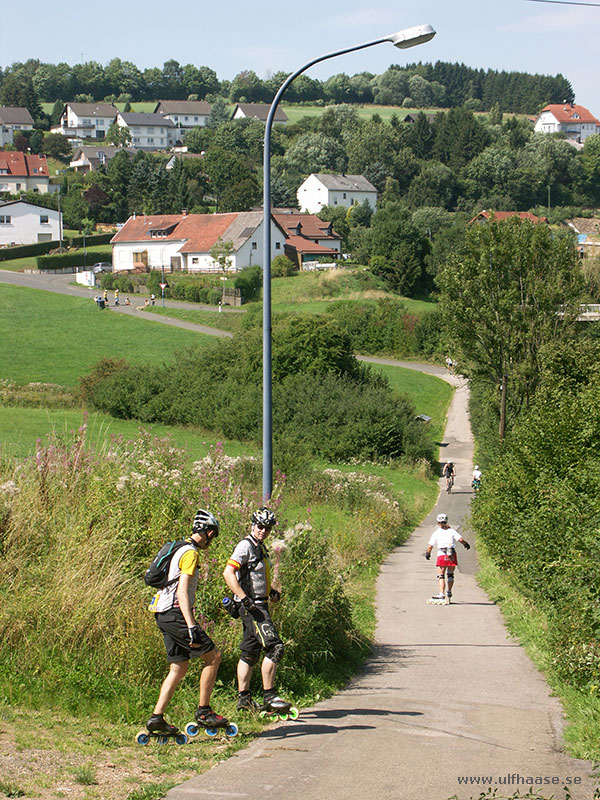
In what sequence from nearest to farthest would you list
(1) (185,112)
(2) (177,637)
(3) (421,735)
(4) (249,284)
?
(2) (177,637)
(3) (421,735)
(4) (249,284)
(1) (185,112)

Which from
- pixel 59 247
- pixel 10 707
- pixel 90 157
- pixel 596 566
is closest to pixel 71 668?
pixel 10 707

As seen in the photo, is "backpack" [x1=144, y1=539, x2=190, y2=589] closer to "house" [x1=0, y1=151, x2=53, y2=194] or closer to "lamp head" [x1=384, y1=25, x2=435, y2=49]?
"lamp head" [x1=384, y1=25, x2=435, y2=49]

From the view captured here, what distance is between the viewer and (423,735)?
25.1ft

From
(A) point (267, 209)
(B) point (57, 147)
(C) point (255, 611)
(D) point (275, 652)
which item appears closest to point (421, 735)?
(D) point (275, 652)

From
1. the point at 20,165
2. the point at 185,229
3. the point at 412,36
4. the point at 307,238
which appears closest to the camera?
the point at 412,36

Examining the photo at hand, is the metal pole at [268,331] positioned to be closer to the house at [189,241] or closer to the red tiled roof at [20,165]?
the house at [189,241]

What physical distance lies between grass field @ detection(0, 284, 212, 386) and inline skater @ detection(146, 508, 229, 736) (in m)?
45.0

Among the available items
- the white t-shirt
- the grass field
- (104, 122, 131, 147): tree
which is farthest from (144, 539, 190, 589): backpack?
(104, 122, 131, 147): tree

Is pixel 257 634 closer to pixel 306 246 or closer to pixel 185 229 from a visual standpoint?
pixel 185 229

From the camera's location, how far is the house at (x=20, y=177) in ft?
397

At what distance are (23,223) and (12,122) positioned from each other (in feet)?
212

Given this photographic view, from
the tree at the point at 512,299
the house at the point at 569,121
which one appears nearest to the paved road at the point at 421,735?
the tree at the point at 512,299

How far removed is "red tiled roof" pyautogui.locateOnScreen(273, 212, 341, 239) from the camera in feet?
325

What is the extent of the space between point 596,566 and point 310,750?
3.91 metres
